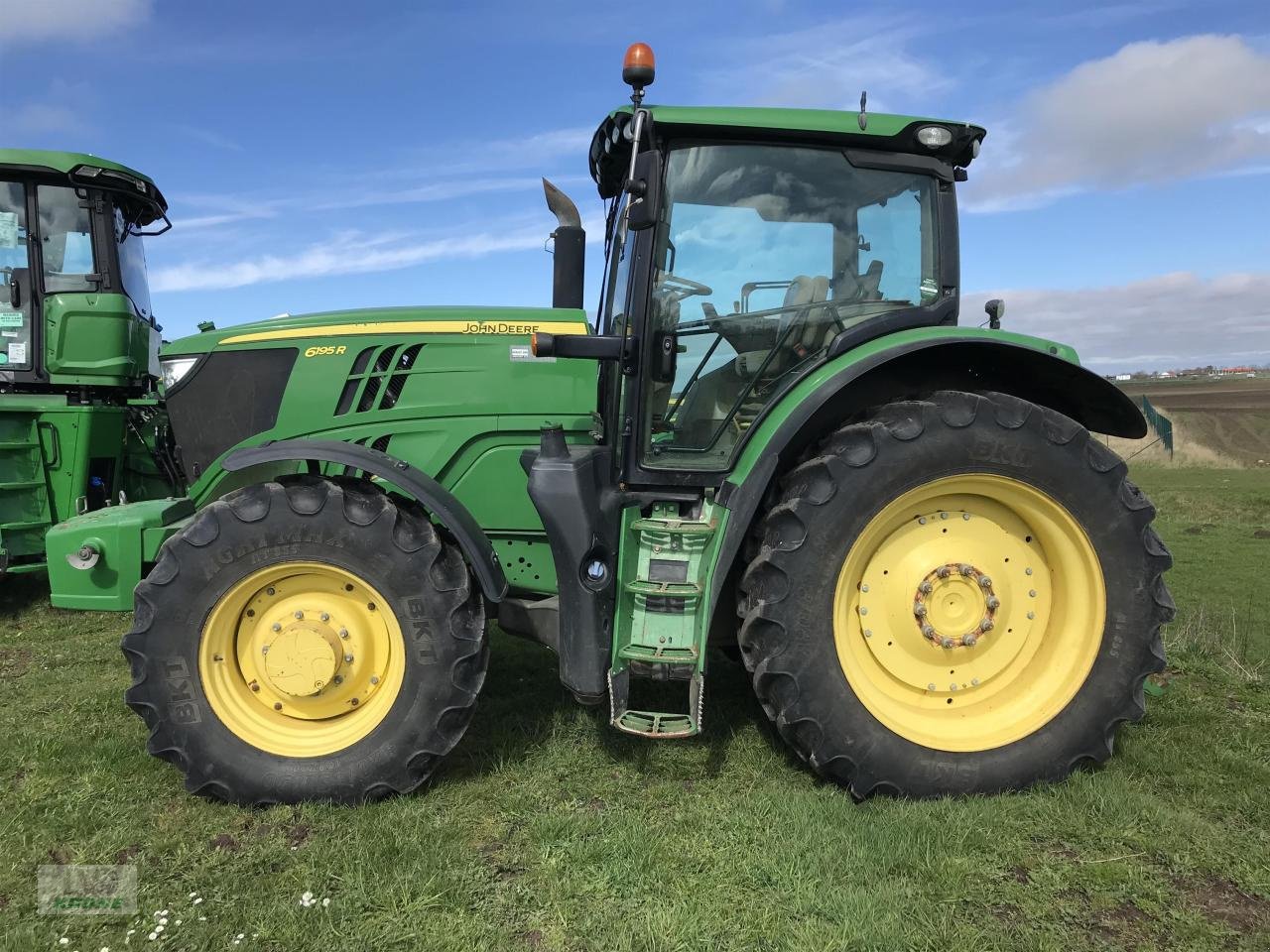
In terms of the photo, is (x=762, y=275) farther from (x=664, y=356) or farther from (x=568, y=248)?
(x=568, y=248)

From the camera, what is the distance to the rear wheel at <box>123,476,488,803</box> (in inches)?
116

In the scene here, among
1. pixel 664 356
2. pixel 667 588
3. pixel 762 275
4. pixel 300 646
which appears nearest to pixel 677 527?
pixel 667 588

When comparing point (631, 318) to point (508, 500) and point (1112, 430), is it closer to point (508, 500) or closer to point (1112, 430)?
point (508, 500)

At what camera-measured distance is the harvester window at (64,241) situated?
21.7ft

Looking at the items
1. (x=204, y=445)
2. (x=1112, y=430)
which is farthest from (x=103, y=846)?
(x=1112, y=430)

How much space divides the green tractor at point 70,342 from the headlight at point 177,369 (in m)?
3.15

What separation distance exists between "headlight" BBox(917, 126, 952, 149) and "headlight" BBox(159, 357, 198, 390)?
10.4 ft

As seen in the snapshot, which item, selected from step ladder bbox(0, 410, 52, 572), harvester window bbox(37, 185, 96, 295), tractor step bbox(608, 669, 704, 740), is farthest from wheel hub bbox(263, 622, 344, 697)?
harvester window bbox(37, 185, 96, 295)

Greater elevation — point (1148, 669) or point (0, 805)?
point (1148, 669)

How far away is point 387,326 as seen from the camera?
3559 mm

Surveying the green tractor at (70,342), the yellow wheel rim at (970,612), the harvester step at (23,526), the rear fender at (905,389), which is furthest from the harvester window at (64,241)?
the yellow wheel rim at (970,612)

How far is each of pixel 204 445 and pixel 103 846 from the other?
1648mm

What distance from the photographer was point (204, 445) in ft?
12.0

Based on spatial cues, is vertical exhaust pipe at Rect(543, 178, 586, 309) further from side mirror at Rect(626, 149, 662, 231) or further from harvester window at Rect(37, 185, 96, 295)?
harvester window at Rect(37, 185, 96, 295)
